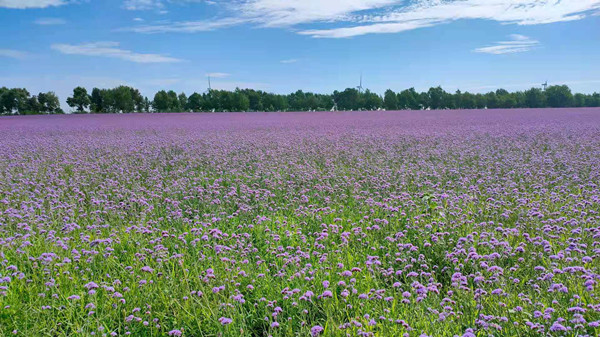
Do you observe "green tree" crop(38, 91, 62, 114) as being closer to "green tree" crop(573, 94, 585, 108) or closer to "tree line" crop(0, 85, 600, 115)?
"tree line" crop(0, 85, 600, 115)

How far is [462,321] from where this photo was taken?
280 centimetres

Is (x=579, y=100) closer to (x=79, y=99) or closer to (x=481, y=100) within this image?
(x=481, y=100)

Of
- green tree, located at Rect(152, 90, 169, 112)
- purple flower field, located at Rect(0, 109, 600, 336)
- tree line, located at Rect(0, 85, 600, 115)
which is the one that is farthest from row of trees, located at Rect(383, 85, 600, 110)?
purple flower field, located at Rect(0, 109, 600, 336)

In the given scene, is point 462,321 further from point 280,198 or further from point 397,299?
point 280,198

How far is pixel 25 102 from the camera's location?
5619 centimetres

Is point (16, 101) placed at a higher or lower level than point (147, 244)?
higher

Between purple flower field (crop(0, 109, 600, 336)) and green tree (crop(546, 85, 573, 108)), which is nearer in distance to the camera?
purple flower field (crop(0, 109, 600, 336))

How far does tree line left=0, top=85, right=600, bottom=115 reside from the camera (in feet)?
180

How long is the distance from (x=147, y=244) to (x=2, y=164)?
6.32 meters

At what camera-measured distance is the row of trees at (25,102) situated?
55.0 metres

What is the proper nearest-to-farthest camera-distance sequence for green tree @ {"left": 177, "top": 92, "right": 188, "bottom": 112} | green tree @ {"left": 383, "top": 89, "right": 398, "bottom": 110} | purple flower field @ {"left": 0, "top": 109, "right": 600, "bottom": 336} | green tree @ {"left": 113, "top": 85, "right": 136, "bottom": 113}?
purple flower field @ {"left": 0, "top": 109, "right": 600, "bottom": 336}, green tree @ {"left": 113, "top": 85, "right": 136, "bottom": 113}, green tree @ {"left": 177, "top": 92, "right": 188, "bottom": 112}, green tree @ {"left": 383, "top": 89, "right": 398, "bottom": 110}

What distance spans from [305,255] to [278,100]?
57045 mm

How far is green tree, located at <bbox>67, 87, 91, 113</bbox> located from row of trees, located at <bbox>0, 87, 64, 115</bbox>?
1.86m

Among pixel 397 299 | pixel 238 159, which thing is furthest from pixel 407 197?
pixel 238 159
